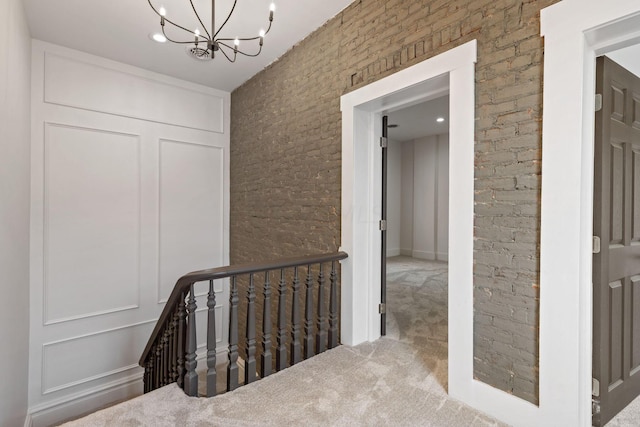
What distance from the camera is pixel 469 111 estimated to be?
1.88m

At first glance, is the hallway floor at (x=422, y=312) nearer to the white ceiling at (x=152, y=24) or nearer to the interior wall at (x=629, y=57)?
the interior wall at (x=629, y=57)

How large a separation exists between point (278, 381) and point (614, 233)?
7.30ft

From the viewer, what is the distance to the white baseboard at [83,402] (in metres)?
3.40

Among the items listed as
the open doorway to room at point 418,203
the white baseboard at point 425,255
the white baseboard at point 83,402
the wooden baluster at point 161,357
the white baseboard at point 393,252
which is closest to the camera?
the wooden baluster at point 161,357

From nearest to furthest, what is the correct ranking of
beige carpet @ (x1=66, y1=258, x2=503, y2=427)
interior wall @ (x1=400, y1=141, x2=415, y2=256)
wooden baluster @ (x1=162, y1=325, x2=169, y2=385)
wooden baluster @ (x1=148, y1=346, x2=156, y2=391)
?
beige carpet @ (x1=66, y1=258, x2=503, y2=427) → wooden baluster @ (x1=162, y1=325, x2=169, y2=385) → wooden baluster @ (x1=148, y1=346, x2=156, y2=391) → interior wall @ (x1=400, y1=141, x2=415, y2=256)

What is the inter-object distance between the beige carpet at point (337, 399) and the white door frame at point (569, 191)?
51 centimetres

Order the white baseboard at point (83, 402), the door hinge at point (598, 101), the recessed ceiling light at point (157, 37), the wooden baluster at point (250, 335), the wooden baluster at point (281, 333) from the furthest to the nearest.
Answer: the white baseboard at point (83, 402) < the recessed ceiling light at point (157, 37) < the wooden baluster at point (281, 333) < the wooden baluster at point (250, 335) < the door hinge at point (598, 101)

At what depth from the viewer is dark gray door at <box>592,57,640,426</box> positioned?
5.56 feet

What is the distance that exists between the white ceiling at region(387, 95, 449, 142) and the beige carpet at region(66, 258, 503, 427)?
3.44 m

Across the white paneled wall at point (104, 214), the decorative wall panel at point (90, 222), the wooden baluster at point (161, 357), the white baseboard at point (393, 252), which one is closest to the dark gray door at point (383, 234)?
the wooden baluster at point (161, 357)

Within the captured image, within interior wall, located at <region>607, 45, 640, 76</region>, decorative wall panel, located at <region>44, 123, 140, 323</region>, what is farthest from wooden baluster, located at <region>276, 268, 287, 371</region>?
decorative wall panel, located at <region>44, 123, 140, 323</region>

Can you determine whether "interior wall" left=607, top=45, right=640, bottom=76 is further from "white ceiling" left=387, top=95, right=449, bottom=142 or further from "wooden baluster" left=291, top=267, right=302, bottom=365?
"white ceiling" left=387, top=95, right=449, bottom=142

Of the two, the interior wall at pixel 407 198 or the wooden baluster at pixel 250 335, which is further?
the interior wall at pixel 407 198

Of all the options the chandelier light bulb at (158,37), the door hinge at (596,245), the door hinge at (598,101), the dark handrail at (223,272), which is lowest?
the dark handrail at (223,272)
